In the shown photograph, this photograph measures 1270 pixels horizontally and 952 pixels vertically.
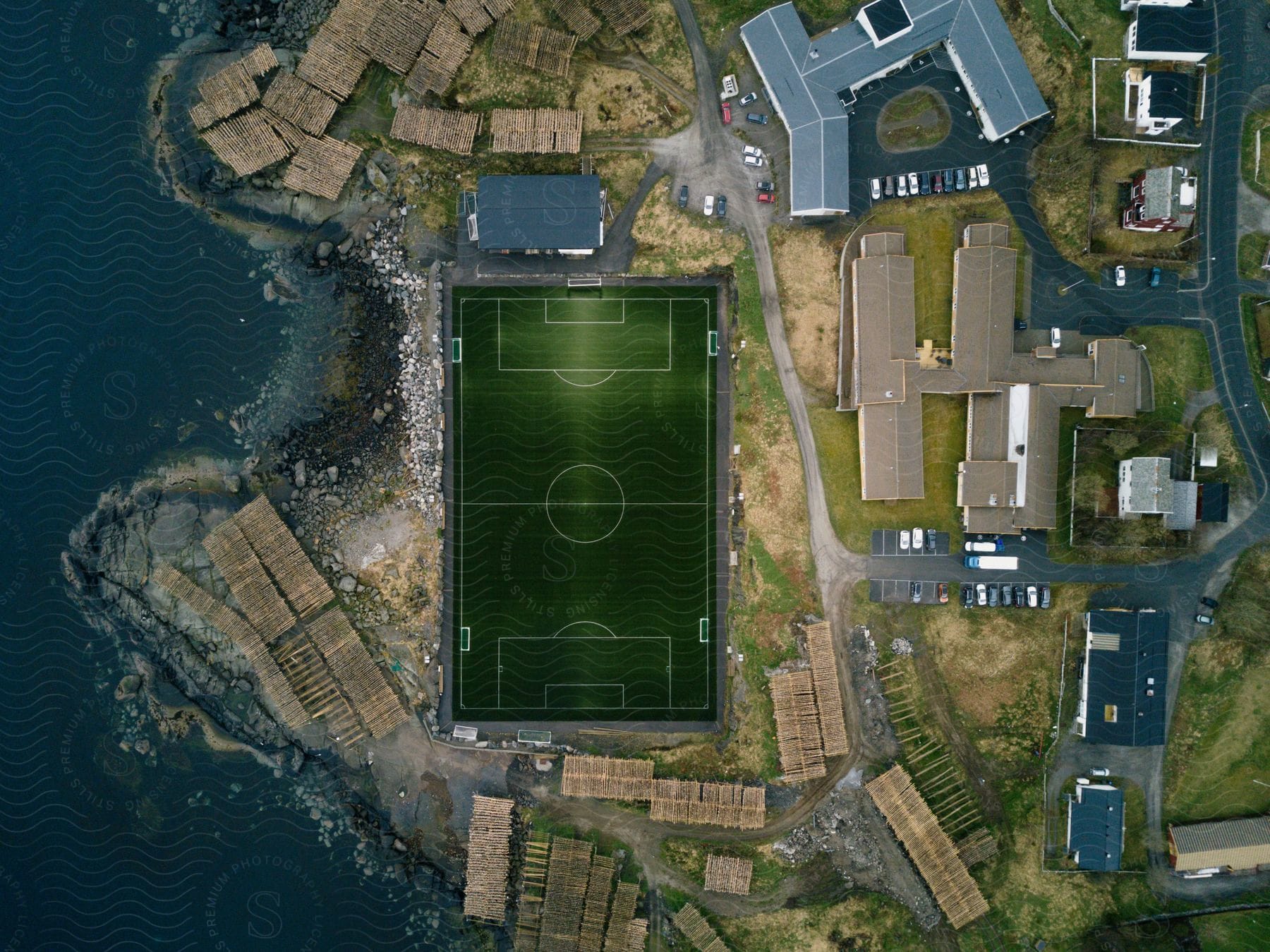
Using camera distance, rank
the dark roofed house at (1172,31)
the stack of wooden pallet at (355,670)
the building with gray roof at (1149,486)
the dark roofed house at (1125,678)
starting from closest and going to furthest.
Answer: the building with gray roof at (1149,486) → the dark roofed house at (1125,678) → the dark roofed house at (1172,31) → the stack of wooden pallet at (355,670)

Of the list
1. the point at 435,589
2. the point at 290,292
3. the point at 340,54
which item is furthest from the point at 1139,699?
the point at 340,54

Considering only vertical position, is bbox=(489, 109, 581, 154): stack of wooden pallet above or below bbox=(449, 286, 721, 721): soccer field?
above

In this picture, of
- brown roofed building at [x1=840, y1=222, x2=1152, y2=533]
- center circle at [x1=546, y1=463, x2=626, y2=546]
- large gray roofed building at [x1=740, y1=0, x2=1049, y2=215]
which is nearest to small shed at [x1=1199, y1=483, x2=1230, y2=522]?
brown roofed building at [x1=840, y1=222, x2=1152, y2=533]

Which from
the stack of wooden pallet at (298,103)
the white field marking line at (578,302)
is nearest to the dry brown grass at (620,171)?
the white field marking line at (578,302)

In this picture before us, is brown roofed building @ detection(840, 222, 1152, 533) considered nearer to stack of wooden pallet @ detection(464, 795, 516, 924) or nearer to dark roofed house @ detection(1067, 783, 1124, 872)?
dark roofed house @ detection(1067, 783, 1124, 872)

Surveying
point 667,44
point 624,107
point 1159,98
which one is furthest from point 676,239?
point 1159,98

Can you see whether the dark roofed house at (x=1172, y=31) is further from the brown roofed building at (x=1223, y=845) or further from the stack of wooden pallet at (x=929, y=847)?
the brown roofed building at (x=1223, y=845)

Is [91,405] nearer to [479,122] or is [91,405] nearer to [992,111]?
[479,122]
